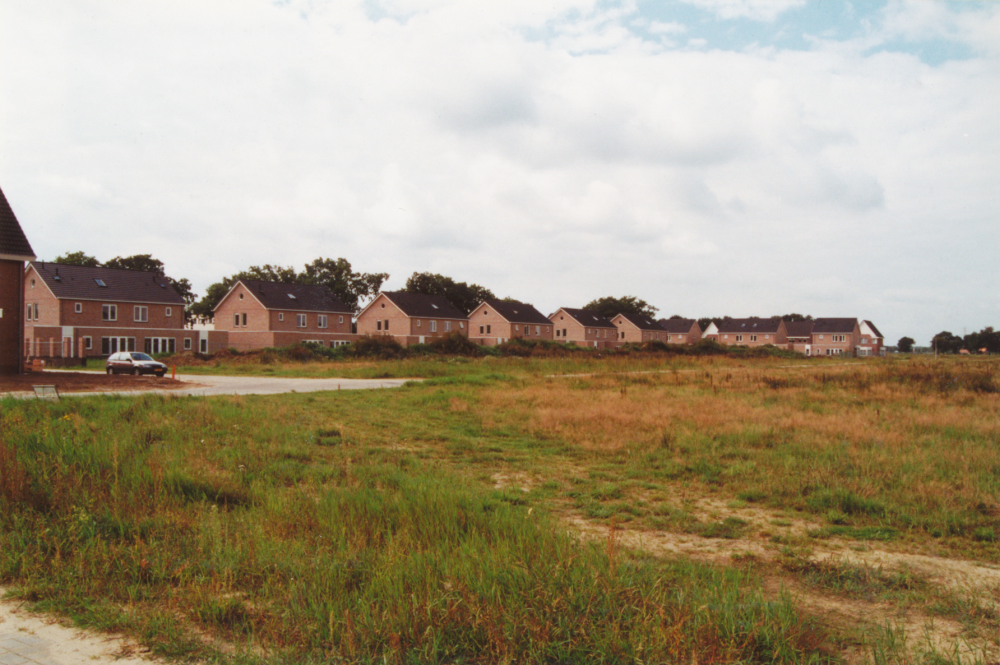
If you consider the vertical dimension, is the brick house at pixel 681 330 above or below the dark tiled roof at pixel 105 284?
below

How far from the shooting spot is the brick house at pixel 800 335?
12181 cm

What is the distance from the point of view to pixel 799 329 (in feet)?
409

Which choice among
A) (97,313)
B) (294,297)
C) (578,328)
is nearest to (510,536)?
(97,313)

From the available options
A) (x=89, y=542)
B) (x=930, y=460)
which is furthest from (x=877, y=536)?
(x=89, y=542)

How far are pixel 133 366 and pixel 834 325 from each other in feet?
383

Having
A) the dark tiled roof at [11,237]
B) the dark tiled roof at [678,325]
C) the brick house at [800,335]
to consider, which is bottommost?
the brick house at [800,335]

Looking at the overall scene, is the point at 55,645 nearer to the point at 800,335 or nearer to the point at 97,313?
the point at 97,313

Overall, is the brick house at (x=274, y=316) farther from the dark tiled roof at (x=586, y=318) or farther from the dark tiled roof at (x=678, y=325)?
the dark tiled roof at (x=678, y=325)

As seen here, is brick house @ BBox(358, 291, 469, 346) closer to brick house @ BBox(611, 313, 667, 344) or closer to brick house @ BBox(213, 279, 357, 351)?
brick house @ BBox(213, 279, 357, 351)

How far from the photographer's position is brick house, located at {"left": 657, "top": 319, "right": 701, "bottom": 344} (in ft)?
408

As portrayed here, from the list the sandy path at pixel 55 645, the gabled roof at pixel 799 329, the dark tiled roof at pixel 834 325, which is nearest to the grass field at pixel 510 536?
the sandy path at pixel 55 645

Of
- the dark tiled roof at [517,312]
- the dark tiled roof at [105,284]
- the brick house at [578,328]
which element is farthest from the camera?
the brick house at [578,328]

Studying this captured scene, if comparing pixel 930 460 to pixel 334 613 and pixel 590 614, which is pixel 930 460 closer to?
pixel 590 614

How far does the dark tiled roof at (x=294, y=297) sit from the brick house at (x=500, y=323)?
21.0m
